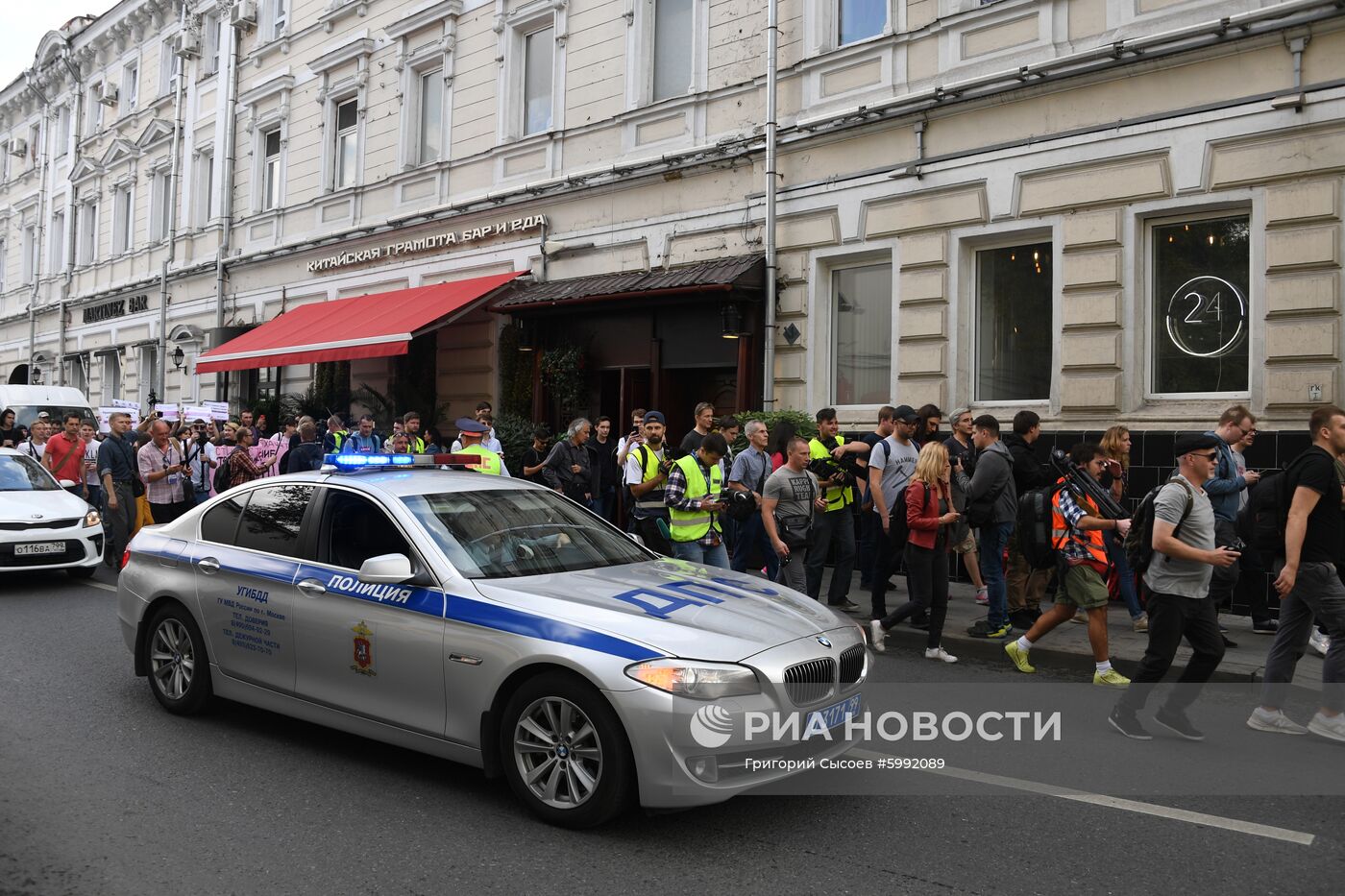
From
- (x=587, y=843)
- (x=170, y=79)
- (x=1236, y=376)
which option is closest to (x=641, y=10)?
(x=1236, y=376)

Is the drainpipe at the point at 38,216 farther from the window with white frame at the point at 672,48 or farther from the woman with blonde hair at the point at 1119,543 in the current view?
the woman with blonde hair at the point at 1119,543

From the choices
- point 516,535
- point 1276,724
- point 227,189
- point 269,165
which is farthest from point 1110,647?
point 227,189

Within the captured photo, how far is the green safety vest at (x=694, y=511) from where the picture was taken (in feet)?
27.5

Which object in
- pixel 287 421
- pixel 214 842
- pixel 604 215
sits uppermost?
pixel 604 215

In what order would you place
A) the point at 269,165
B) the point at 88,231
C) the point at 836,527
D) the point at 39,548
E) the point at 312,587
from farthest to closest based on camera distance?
the point at 88,231 → the point at 269,165 → the point at 39,548 → the point at 836,527 → the point at 312,587

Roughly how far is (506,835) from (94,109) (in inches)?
1356

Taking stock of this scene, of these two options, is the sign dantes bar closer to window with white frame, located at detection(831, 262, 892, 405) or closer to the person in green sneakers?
window with white frame, located at detection(831, 262, 892, 405)

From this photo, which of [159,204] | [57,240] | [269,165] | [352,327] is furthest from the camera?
[57,240]

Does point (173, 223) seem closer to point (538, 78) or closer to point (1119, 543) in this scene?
point (538, 78)

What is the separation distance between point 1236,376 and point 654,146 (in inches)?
331

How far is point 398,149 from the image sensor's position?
19516 mm

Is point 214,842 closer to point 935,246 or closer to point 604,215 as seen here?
point 935,246

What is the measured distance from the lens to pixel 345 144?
2139 cm

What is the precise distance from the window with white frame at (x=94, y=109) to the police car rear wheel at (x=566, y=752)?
3327 cm
